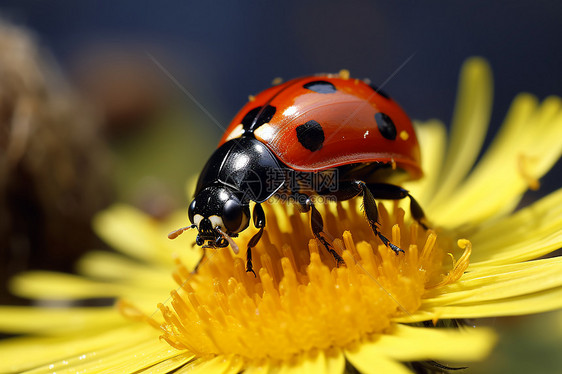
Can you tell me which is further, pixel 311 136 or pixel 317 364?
pixel 311 136

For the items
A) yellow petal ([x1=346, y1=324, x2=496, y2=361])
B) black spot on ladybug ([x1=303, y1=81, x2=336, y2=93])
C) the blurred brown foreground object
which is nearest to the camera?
yellow petal ([x1=346, y1=324, x2=496, y2=361])

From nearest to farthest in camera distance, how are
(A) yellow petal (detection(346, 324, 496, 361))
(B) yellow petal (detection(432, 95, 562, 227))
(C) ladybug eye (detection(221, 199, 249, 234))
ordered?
(A) yellow petal (detection(346, 324, 496, 361)) < (C) ladybug eye (detection(221, 199, 249, 234)) < (B) yellow petal (detection(432, 95, 562, 227))

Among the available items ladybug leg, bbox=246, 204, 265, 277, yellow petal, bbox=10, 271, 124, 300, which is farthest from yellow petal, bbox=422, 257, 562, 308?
yellow petal, bbox=10, 271, 124, 300

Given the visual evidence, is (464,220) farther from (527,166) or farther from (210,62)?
(210,62)

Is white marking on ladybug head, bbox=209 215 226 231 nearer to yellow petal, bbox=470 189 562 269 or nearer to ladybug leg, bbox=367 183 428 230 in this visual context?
ladybug leg, bbox=367 183 428 230

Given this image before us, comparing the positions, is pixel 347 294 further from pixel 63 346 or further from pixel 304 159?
pixel 63 346

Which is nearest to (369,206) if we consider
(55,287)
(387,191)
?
(387,191)

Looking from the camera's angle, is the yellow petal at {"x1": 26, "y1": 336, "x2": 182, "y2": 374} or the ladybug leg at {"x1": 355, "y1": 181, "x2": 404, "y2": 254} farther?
the yellow petal at {"x1": 26, "y1": 336, "x2": 182, "y2": 374}
